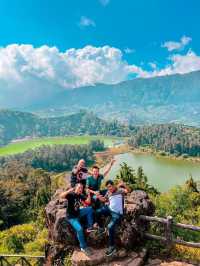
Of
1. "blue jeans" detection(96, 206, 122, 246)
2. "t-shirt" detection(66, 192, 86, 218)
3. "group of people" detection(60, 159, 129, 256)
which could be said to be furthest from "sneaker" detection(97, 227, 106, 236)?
"t-shirt" detection(66, 192, 86, 218)

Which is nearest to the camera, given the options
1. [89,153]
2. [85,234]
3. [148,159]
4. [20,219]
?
[85,234]

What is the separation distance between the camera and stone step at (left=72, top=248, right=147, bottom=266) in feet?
37.6

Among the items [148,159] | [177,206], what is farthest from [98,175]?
[148,159]

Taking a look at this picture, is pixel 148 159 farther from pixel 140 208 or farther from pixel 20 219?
pixel 140 208

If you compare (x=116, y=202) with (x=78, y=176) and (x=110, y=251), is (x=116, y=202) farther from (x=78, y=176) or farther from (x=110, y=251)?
(x=78, y=176)

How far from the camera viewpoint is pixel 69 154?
6909 inches

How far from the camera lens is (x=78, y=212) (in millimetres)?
11820

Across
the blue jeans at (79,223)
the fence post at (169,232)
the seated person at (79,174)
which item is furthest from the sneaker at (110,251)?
the seated person at (79,174)

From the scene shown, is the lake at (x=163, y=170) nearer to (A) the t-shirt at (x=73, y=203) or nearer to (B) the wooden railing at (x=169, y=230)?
(B) the wooden railing at (x=169, y=230)

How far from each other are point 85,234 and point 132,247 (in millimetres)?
1846

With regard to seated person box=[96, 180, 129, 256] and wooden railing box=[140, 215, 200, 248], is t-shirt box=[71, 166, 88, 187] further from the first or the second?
wooden railing box=[140, 215, 200, 248]

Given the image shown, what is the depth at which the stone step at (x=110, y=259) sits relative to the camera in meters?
11.5

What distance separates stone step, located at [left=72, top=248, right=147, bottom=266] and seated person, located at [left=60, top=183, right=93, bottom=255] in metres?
0.30

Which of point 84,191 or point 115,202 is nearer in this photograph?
point 115,202
